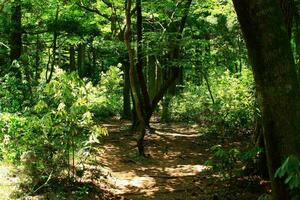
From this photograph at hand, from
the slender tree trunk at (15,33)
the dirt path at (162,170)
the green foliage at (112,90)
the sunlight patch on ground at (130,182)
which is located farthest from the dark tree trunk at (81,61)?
the sunlight patch on ground at (130,182)

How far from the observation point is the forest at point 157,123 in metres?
3.43

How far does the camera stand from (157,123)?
17562 millimetres

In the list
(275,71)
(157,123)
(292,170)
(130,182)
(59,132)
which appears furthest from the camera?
(157,123)

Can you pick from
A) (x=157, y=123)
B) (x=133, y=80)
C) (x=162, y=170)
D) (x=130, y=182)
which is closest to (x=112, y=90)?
(x=157, y=123)

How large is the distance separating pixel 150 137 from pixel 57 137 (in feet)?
22.7

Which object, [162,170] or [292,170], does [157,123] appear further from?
[292,170]

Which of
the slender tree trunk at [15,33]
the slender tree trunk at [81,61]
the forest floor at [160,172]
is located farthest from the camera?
the slender tree trunk at [81,61]

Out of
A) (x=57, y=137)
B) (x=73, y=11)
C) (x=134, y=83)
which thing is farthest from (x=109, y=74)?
(x=57, y=137)

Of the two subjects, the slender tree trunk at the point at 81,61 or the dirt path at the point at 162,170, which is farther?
the slender tree trunk at the point at 81,61

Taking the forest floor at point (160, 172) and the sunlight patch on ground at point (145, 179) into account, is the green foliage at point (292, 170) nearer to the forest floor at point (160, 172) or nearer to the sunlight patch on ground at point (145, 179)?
the forest floor at point (160, 172)

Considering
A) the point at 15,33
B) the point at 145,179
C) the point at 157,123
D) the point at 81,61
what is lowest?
the point at 145,179

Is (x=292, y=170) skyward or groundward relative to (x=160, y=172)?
skyward

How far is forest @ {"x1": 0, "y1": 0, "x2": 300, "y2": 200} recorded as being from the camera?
3428 mm

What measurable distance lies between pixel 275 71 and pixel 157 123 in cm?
1426
